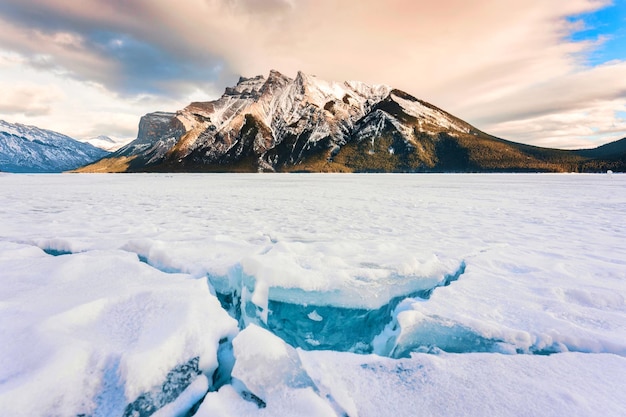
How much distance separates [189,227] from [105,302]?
6633 mm

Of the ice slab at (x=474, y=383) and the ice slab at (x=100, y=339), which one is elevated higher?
the ice slab at (x=100, y=339)

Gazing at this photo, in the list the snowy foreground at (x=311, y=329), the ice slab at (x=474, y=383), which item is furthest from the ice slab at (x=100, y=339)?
the ice slab at (x=474, y=383)

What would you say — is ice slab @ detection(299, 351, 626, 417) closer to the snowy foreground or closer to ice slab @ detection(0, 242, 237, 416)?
the snowy foreground

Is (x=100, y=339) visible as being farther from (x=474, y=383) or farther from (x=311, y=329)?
(x=474, y=383)

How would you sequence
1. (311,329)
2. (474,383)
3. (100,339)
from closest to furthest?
(474,383)
(100,339)
(311,329)

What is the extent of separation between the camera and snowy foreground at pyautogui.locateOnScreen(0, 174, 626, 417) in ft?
9.34

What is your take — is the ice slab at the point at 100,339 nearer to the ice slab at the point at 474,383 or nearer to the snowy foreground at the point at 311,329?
the snowy foreground at the point at 311,329

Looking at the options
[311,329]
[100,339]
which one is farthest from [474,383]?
[100,339]

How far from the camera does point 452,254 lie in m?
7.46

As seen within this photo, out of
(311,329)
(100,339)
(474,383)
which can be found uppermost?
(100,339)

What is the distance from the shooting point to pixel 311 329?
5.13 metres

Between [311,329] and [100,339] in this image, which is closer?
[100,339]

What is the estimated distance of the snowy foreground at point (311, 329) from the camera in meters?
2.85

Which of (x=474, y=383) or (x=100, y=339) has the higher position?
(x=100, y=339)
